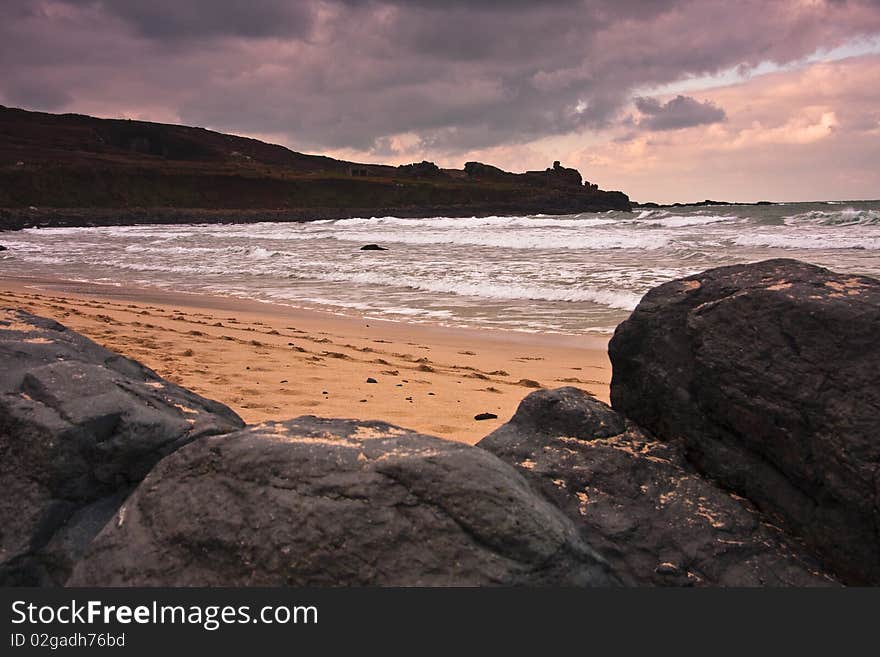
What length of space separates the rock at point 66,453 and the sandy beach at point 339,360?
6.49 feet

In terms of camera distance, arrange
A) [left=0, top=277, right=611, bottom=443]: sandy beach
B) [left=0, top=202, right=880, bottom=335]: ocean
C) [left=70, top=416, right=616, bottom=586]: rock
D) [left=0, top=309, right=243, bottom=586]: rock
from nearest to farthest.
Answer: [left=70, top=416, right=616, bottom=586]: rock → [left=0, top=309, right=243, bottom=586]: rock → [left=0, top=277, right=611, bottom=443]: sandy beach → [left=0, top=202, right=880, bottom=335]: ocean

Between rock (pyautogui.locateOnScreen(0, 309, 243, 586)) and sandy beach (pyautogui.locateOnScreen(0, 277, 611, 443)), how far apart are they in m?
1.98

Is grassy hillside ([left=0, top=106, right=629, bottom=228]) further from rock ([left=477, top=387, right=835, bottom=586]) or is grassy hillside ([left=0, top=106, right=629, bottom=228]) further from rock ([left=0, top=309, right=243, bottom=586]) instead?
rock ([left=477, top=387, right=835, bottom=586])

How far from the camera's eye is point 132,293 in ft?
49.3

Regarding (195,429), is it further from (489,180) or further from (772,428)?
(489,180)

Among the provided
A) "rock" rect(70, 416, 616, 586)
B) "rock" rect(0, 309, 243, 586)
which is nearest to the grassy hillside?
"rock" rect(0, 309, 243, 586)

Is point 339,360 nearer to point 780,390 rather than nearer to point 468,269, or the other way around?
point 780,390

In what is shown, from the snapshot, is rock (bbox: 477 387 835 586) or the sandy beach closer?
rock (bbox: 477 387 835 586)

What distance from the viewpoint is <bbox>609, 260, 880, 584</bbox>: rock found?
243 centimetres

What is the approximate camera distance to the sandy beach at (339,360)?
17.6 ft

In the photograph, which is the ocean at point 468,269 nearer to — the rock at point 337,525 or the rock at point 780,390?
the rock at point 780,390

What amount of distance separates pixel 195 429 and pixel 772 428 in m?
2.13

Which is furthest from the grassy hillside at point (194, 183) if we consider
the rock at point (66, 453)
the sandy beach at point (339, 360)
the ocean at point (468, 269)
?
the rock at point (66, 453)

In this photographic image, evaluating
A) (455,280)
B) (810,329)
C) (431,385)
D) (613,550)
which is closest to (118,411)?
(613,550)
